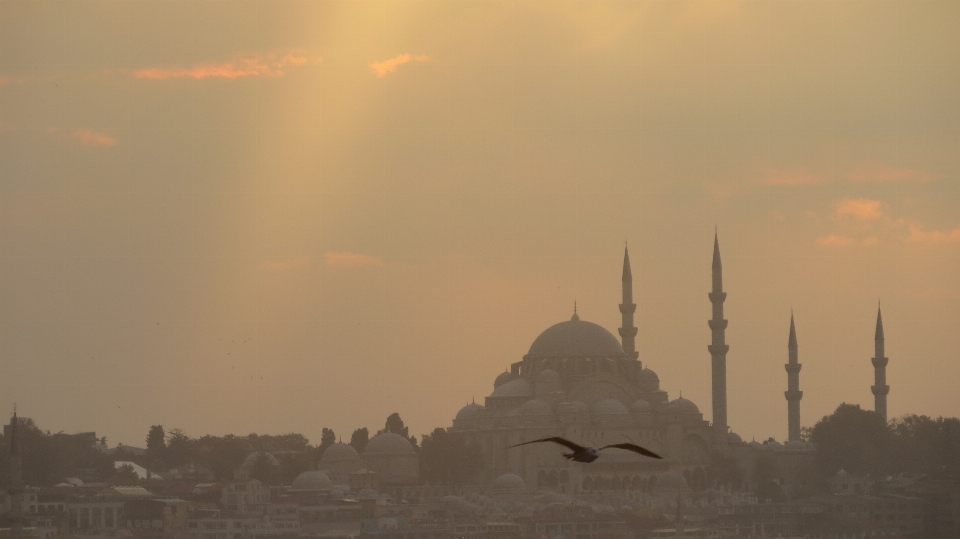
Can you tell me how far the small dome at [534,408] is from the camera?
7175 centimetres

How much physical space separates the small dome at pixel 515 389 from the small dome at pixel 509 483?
20.9 feet

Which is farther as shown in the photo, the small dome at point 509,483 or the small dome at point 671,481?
the small dome at point 671,481

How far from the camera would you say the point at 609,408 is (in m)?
72.8

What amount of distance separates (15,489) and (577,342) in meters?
23.8

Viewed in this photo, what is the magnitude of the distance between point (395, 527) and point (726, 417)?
1679cm

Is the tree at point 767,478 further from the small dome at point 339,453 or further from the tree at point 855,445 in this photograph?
the small dome at point 339,453

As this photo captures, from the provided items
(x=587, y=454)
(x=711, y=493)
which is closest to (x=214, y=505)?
(x=711, y=493)

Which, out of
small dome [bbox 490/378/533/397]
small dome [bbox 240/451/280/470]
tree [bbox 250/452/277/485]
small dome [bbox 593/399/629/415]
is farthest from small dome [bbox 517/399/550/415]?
small dome [bbox 240/451/280/470]

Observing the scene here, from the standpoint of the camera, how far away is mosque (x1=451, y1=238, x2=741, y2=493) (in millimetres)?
71250

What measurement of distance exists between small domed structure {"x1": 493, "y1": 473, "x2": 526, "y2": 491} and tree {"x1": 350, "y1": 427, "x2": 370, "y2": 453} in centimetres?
1054

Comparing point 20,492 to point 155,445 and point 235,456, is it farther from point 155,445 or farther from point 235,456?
point 155,445

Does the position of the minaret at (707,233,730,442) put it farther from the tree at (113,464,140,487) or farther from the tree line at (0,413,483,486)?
the tree at (113,464,140,487)

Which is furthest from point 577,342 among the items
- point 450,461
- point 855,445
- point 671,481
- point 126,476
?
point 126,476

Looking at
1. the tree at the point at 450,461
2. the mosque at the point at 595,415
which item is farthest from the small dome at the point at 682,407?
the tree at the point at 450,461
